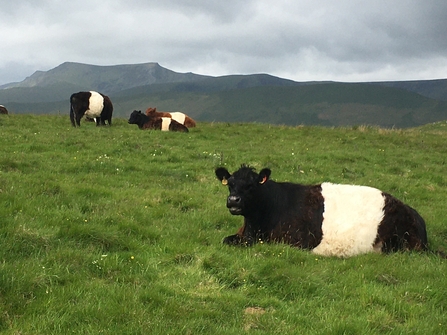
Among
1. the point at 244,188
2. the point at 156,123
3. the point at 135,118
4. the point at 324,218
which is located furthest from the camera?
the point at 135,118

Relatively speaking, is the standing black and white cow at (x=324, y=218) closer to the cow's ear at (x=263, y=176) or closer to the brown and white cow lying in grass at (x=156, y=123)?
the cow's ear at (x=263, y=176)

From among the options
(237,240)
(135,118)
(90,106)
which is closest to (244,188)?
(237,240)

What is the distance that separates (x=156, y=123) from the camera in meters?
26.5

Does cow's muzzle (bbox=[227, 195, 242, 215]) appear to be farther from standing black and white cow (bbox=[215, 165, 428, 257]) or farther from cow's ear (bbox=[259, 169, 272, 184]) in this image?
cow's ear (bbox=[259, 169, 272, 184])

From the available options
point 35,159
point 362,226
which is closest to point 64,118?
point 35,159

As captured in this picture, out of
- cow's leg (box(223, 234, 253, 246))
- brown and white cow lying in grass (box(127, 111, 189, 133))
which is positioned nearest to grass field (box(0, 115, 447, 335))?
cow's leg (box(223, 234, 253, 246))

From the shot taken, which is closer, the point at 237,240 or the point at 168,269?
the point at 168,269

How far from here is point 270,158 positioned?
17.3 meters

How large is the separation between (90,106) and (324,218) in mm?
20044

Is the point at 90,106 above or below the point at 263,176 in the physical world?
above

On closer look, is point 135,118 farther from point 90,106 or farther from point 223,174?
point 223,174

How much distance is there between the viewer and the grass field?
5.05 m

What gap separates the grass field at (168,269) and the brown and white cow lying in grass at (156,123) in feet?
38.7

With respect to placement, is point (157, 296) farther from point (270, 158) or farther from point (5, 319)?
point (270, 158)
